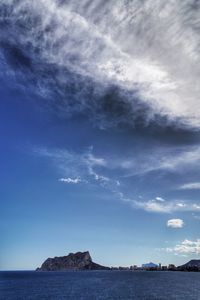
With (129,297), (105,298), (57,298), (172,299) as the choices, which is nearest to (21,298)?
(57,298)

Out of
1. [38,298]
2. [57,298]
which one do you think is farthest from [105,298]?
[38,298]

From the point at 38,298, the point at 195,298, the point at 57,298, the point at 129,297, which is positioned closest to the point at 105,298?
the point at 129,297

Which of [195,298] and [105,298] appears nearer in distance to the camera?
[105,298]

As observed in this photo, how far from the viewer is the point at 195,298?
5571 inches

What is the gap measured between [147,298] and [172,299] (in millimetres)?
10362

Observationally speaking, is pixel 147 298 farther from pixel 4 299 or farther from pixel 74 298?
pixel 4 299

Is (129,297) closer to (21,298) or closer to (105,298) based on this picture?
(105,298)

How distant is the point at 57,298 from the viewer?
448ft

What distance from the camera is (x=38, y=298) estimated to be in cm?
13750

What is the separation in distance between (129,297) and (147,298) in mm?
7563

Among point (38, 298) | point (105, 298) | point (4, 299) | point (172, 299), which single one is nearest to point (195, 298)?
point (172, 299)

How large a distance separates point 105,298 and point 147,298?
59.7 feet

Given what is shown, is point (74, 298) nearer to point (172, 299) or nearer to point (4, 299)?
point (4, 299)

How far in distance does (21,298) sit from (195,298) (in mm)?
75237
